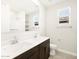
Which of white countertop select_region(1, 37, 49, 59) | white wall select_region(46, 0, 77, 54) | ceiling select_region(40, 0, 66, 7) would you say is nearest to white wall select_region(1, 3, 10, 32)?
white countertop select_region(1, 37, 49, 59)

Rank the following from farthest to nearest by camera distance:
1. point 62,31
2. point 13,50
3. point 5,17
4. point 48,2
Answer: point 48,2, point 62,31, point 5,17, point 13,50

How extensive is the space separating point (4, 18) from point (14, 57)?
857 mm

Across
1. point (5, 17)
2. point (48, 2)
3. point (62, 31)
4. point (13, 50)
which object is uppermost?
point (48, 2)

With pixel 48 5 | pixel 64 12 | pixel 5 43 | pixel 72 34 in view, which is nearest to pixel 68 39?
pixel 72 34

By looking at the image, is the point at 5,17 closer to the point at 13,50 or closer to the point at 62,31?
the point at 13,50

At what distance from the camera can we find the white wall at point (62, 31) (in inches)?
102

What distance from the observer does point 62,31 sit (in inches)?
115

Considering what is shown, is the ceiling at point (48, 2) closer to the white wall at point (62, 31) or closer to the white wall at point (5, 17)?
the white wall at point (62, 31)

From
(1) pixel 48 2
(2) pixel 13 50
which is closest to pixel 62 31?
(1) pixel 48 2

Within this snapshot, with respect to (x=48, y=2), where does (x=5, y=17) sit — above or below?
below

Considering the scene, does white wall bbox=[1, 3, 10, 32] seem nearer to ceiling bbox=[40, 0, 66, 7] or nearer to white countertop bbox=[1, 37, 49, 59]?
white countertop bbox=[1, 37, 49, 59]

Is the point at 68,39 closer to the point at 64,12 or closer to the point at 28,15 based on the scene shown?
the point at 64,12

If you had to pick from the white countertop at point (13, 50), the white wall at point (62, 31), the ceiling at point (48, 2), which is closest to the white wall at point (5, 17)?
the white countertop at point (13, 50)

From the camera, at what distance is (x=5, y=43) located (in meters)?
1.31
